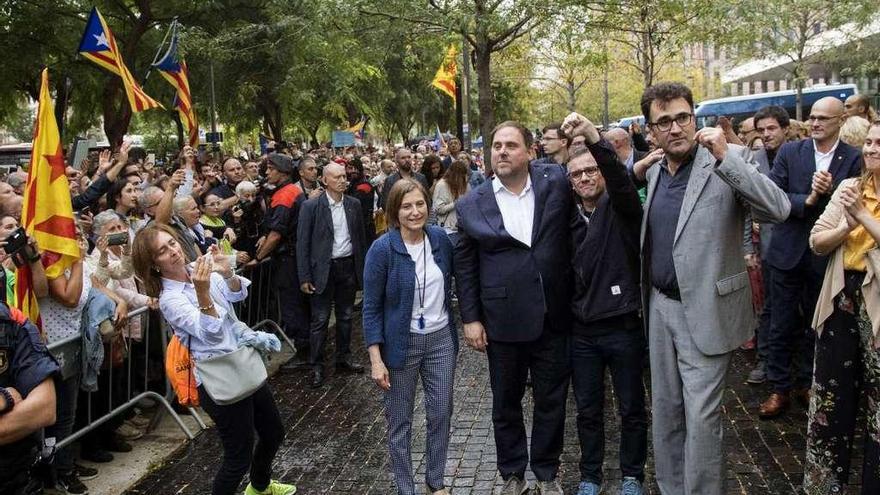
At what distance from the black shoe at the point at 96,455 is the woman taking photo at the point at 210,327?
1823 millimetres

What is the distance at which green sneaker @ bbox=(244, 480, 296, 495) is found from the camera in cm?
520

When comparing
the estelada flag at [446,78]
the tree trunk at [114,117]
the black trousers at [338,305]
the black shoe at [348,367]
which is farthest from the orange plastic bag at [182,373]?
the tree trunk at [114,117]

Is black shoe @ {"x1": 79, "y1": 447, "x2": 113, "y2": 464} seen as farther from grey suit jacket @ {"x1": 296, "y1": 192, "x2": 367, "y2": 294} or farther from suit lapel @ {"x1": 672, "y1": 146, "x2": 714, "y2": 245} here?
suit lapel @ {"x1": 672, "y1": 146, "x2": 714, "y2": 245}

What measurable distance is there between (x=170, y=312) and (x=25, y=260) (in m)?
0.85

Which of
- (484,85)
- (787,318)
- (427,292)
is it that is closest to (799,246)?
(787,318)

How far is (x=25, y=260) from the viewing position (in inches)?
185

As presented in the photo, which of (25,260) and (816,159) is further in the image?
(816,159)

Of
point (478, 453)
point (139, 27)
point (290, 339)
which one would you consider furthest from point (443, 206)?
point (139, 27)

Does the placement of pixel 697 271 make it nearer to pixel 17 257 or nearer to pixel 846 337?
pixel 846 337

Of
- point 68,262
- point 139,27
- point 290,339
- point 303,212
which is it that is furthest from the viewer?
point 139,27

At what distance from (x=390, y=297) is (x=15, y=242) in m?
1.95

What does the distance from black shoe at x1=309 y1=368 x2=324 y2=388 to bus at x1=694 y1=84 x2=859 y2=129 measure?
28.5 meters

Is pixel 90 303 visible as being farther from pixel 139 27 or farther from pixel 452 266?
pixel 139 27

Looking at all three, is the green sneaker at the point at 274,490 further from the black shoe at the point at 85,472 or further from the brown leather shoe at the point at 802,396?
the brown leather shoe at the point at 802,396
